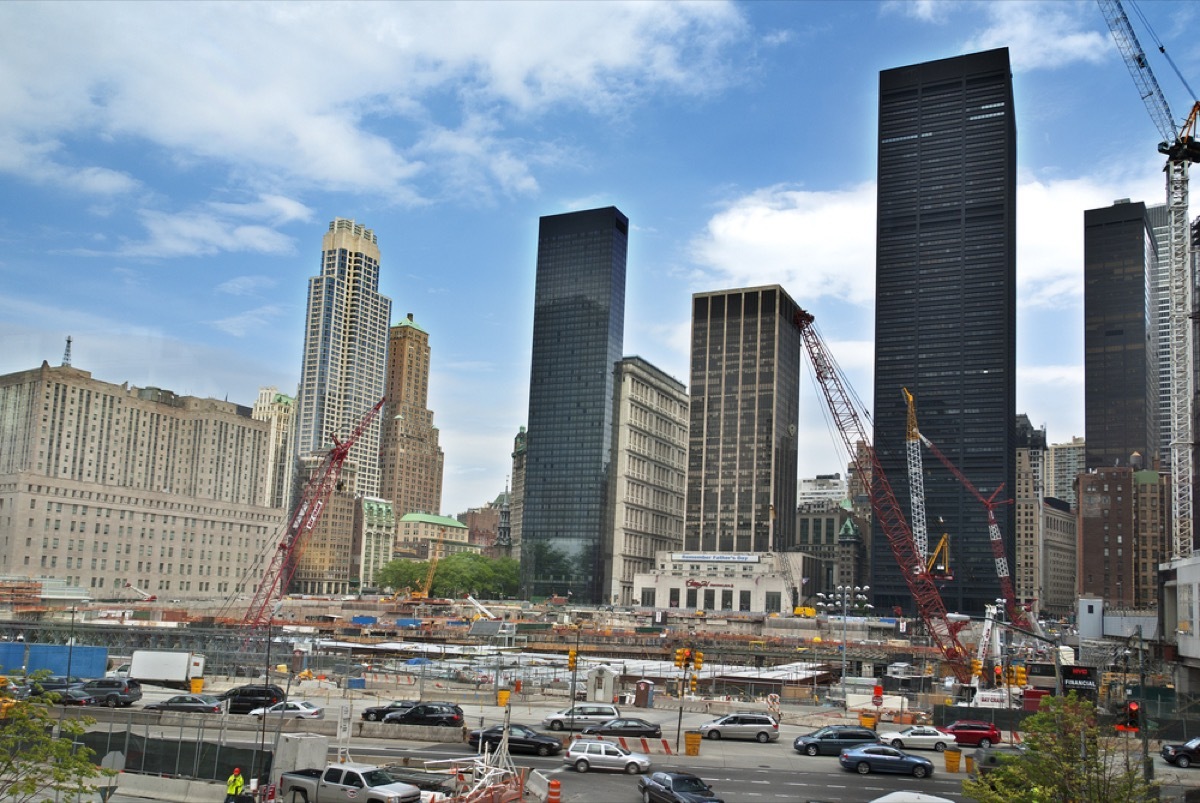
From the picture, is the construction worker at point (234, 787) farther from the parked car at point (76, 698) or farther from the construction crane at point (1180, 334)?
the construction crane at point (1180, 334)

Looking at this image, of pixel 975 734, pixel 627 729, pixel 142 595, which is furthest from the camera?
pixel 142 595

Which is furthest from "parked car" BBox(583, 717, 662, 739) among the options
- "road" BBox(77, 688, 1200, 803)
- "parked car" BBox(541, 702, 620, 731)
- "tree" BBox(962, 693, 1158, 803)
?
"tree" BBox(962, 693, 1158, 803)

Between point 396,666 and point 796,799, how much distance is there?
57.8 m

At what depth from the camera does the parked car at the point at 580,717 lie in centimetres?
5114

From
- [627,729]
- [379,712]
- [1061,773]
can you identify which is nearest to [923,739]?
[627,729]

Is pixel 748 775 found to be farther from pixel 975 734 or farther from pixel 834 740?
pixel 975 734

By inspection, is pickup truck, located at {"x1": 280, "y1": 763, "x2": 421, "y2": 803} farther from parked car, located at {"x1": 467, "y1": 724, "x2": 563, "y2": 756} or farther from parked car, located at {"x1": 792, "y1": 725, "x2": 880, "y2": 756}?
parked car, located at {"x1": 792, "y1": 725, "x2": 880, "y2": 756}

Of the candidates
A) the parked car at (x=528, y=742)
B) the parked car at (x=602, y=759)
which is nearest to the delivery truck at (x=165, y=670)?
the parked car at (x=528, y=742)

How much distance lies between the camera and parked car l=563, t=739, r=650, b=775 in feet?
136

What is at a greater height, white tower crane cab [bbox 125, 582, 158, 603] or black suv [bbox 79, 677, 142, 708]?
black suv [bbox 79, 677, 142, 708]

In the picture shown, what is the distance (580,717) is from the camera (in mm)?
52406

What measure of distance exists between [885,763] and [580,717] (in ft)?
51.3

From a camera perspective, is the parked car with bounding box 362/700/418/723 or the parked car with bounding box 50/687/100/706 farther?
the parked car with bounding box 362/700/418/723

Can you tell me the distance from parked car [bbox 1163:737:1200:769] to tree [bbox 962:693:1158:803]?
77.6 ft
